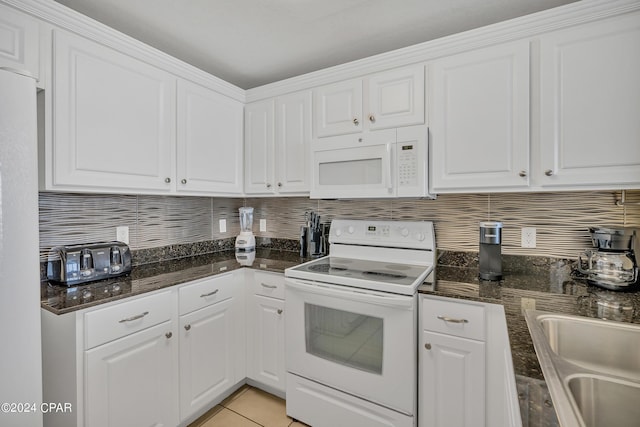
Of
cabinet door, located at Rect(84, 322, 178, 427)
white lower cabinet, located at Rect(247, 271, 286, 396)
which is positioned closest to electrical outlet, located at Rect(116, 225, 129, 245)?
cabinet door, located at Rect(84, 322, 178, 427)

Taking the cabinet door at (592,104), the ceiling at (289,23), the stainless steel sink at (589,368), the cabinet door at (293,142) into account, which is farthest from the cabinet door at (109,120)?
the cabinet door at (592,104)

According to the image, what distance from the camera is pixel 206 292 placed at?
1.83m

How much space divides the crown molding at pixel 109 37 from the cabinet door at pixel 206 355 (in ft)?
4.85

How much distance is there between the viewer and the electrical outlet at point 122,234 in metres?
1.94

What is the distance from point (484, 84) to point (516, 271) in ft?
3.51

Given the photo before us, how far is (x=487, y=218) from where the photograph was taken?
1887mm

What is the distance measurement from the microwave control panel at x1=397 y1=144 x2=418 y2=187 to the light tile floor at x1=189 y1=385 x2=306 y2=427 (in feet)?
5.08

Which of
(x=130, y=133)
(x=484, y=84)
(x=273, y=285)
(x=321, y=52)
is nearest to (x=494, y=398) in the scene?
(x=273, y=285)

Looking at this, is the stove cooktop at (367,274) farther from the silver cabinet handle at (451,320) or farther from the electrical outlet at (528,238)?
the electrical outlet at (528,238)

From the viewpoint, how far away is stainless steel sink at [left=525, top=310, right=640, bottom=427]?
0.72 meters

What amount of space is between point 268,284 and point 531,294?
143cm

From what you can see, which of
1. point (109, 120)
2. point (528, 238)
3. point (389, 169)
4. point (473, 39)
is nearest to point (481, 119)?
point (473, 39)

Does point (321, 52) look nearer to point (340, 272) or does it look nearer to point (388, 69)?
point (388, 69)

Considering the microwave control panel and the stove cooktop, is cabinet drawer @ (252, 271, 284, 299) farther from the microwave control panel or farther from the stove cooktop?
the microwave control panel
